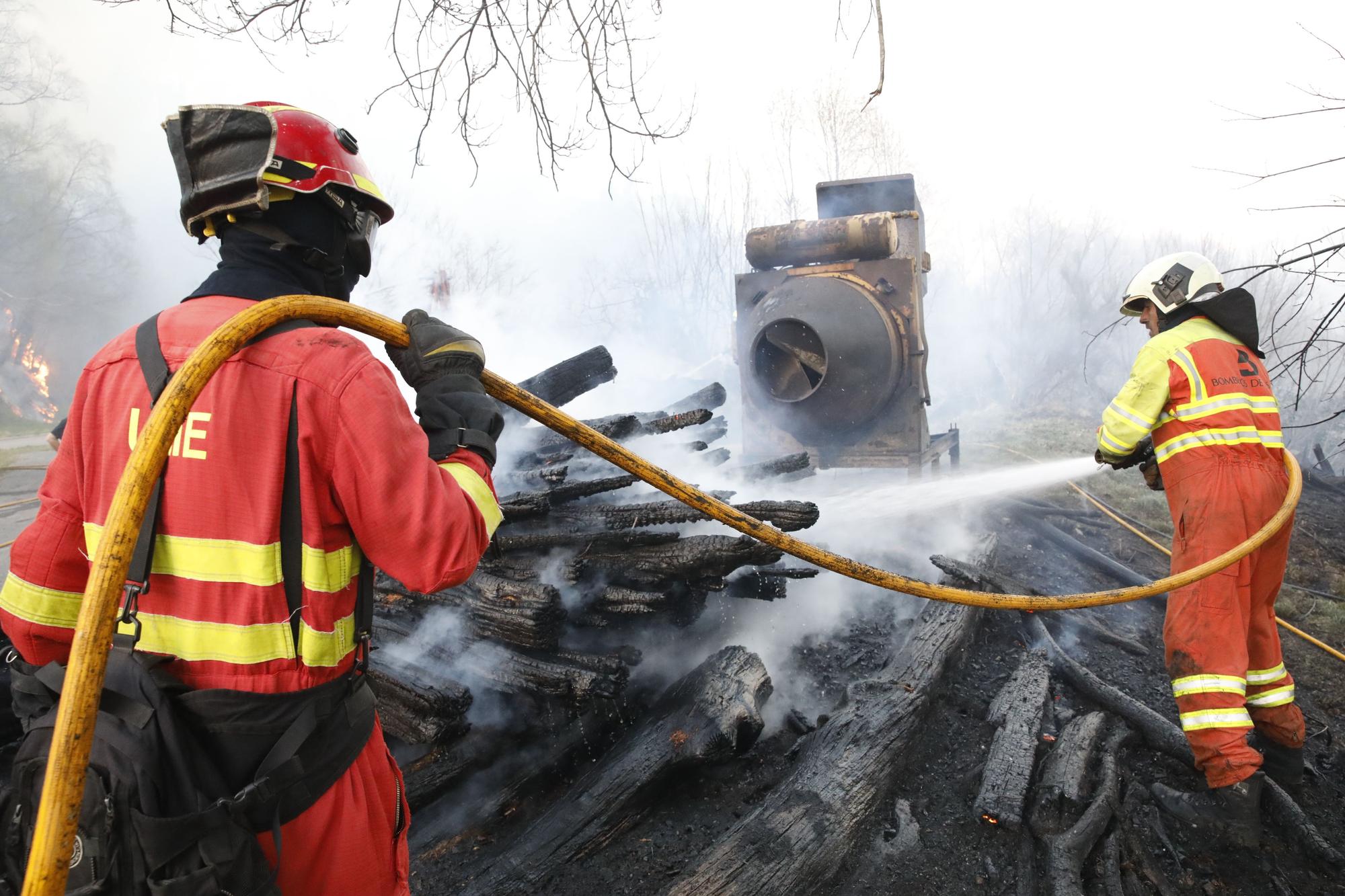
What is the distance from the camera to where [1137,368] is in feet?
11.9

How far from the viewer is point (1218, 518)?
3332mm

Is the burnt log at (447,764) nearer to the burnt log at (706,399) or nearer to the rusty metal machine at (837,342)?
the burnt log at (706,399)

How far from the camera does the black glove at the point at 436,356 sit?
182 centimetres

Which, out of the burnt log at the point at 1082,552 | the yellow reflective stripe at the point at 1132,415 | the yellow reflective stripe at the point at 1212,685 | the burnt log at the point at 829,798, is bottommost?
the burnt log at the point at 1082,552

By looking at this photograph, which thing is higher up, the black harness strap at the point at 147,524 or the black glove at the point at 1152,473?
the black harness strap at the point at 147,524

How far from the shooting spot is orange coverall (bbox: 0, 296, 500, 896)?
143cm

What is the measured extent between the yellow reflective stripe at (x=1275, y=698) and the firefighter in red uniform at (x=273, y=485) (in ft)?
12.4

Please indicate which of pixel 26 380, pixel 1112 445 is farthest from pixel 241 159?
pixel 26 380

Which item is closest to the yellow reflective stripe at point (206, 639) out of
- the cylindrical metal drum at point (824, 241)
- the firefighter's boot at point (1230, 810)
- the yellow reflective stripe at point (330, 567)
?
the yellow reflective stripe at point (330, 567)

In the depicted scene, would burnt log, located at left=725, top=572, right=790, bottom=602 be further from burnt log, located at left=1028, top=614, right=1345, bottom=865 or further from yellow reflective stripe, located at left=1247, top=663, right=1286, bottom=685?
yellow reflective stripe, located at left=1247, top=663, right=1286, bottom=685

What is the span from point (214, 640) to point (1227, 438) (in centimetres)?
411

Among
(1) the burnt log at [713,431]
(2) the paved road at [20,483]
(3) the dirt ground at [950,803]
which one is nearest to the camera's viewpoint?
(3) the dirt ground at [950,803]

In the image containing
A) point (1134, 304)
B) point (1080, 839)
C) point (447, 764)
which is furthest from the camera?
point (1134, 304)

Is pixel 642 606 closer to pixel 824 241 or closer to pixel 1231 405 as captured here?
pixel 1231 405
